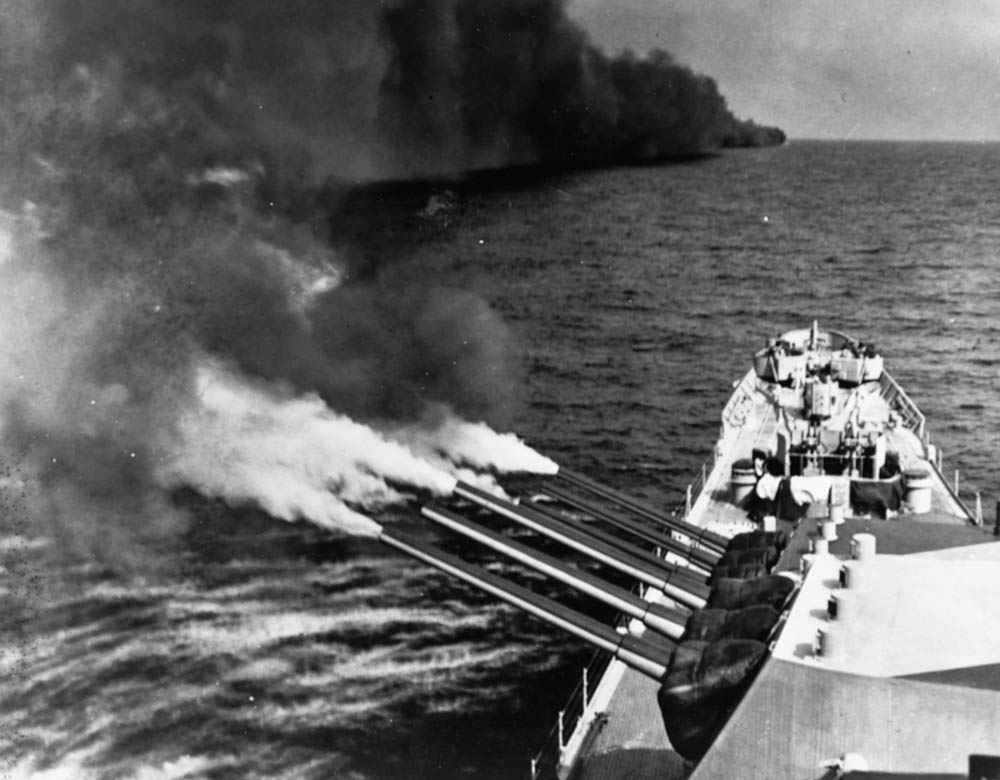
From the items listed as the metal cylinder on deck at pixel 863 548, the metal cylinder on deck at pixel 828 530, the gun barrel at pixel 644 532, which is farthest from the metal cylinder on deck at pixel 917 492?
the metal cylinder on deck at pixel 863 548

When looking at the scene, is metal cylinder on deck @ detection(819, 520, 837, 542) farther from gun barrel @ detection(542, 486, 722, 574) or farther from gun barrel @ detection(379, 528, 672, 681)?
gun barrel @ detection(379, 528, 672, 681)

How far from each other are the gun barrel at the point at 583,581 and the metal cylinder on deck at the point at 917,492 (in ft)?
46.5

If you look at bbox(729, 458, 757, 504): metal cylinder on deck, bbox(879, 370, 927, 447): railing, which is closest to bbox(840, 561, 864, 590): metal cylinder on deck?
bbox(729, 458, 757, 504): metal cylinder on deck

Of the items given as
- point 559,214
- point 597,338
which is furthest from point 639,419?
point 559,214

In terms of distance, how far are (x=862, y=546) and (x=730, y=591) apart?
1.18 m

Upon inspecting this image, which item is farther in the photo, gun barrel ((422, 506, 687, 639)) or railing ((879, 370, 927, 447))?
railing ((879, 370, 927, 447))

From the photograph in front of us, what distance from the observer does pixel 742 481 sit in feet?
80.2

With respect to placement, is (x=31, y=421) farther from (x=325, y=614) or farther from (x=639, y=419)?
(x=639, y=419)

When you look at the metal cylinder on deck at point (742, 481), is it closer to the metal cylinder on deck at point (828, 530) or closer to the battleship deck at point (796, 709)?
the battleship deck at point (796, 709)

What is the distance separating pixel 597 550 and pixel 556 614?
0.92 m

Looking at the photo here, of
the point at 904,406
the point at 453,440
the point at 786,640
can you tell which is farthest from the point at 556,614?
the point at 904,406

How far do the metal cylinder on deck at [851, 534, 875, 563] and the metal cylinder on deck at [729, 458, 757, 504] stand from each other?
14441mm

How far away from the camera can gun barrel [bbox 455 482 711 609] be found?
1052 centimetres

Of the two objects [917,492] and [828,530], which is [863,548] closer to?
[828,530]
